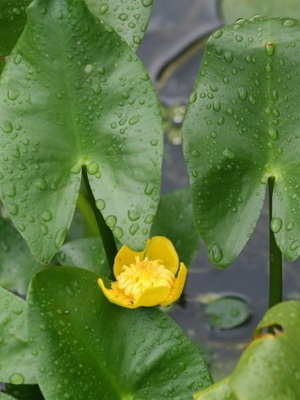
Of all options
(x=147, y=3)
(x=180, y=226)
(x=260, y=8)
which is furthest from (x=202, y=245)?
(x=147, y=3)

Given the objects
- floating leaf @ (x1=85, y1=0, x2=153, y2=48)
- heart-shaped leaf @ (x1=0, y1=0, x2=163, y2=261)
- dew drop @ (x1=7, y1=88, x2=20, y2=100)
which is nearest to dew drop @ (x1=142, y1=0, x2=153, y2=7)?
floating leaf @ (x1=85, y1=0, x2=153, y2=48)

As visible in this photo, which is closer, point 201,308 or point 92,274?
point 92,274

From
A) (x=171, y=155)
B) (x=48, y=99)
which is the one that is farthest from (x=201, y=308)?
(x=48, y=99)

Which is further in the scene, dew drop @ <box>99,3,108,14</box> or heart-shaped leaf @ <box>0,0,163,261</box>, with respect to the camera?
dew drop @ <box>99,3,108,14</box>

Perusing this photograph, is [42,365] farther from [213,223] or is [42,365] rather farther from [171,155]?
[171,155]

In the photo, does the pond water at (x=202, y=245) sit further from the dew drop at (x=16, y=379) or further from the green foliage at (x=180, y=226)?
the dew drop at (x=16, y=379)

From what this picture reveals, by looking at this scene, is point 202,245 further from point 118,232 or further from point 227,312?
point 118,232

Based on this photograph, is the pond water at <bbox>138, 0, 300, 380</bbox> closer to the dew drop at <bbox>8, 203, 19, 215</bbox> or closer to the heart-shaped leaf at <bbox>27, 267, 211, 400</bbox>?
the heart-shaped leaf at <bbox>27, 267, 211, 400</bbox>
